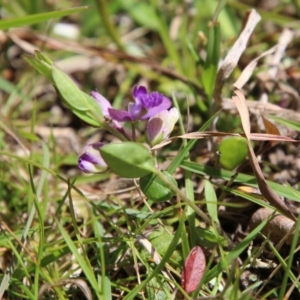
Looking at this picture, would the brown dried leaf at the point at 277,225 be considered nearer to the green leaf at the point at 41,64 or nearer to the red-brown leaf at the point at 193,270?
the red-brown leaf at the point at 193,270

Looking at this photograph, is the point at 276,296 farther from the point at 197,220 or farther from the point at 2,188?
the point at 2,188

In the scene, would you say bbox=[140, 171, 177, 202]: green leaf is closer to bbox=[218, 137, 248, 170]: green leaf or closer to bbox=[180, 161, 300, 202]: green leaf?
bbox=[180, 161, 300, 202]: green leaf

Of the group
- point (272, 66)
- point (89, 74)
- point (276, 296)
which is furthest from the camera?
point (89, 74)

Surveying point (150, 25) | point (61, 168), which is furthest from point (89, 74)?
point (61, 168)

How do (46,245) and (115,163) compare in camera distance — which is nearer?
(115,163)

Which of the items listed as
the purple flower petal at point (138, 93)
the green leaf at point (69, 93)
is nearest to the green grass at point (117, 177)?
the green leaf at point (69, 93)

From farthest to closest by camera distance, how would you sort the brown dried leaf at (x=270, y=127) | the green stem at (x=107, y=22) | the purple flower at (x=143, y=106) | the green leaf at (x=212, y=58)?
the green stem at (x=107, y=22), the green leaf at (x=212, y=58), the brown dried leaf at (x=270, y=127), the purple flower at (x=143, y=106)
